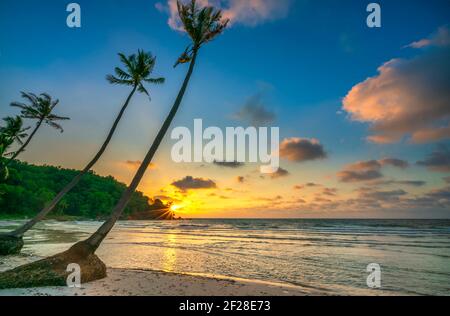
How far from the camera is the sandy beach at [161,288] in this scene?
9227 mm

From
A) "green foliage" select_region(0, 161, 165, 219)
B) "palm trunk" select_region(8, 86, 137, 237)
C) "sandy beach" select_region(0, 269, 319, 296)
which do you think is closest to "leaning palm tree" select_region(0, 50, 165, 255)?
"palm trunk" select_region(8, 86, 137, 237)

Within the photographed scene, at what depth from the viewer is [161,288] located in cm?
1039

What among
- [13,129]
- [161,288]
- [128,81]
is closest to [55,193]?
[13,129]

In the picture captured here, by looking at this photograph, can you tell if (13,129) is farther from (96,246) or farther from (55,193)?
(55,193)

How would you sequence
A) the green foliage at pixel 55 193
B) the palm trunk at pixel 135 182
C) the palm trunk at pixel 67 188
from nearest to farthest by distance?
1. the palm trunk at pixel 135 182
2. the palm trunk at pixel 67 188
3. the green foliage at pixel 55 193

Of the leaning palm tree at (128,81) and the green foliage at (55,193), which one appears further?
the green foliage at (55,193)

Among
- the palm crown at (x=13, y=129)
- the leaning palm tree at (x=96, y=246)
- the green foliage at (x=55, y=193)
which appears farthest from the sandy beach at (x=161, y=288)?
the green foliage at (x=55, y=193)

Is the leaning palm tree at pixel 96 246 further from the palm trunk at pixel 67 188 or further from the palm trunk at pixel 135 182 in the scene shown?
the palm trunk at pixel 67 188

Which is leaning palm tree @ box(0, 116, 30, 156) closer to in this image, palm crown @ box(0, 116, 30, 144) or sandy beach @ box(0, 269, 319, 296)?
palm crown @ box(0, 116, 30, 144)

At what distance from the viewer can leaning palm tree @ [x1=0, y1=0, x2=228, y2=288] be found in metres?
9.82

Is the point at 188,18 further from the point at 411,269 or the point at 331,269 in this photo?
the point at 411,269

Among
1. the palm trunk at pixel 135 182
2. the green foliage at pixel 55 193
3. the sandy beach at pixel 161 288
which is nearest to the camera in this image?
the sandy beach at pixel 161 288

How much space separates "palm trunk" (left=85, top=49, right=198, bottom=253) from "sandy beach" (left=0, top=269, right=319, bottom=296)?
5.33 feet

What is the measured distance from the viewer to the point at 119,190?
189m
